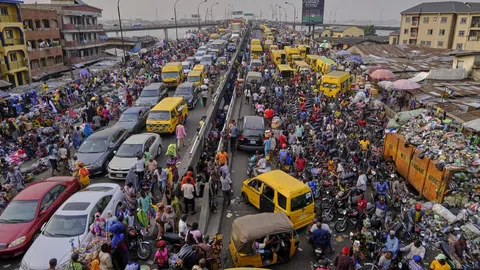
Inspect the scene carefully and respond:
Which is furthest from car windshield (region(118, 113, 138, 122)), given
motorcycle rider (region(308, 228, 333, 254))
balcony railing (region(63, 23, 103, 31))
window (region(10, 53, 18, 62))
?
balcony railing (region(63, 23, 103, 31))

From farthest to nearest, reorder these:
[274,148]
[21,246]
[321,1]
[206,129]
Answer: [321,1] < [206,129] < [274,148] < [21,246]

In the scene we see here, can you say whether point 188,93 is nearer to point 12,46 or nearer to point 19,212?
point 19,212

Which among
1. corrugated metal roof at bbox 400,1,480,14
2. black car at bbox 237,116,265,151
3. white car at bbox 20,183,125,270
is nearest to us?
white car at bbox 20,183,125,270

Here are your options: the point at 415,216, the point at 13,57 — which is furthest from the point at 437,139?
the point at 13,57

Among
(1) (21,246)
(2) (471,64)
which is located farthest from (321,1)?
(1) (21,246)

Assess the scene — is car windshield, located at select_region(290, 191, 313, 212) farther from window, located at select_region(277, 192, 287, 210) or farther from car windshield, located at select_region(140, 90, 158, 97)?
car windshield, located at select_region(140, 90, 158, 97)

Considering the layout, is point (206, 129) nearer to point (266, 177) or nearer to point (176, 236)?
point (266, 177)
